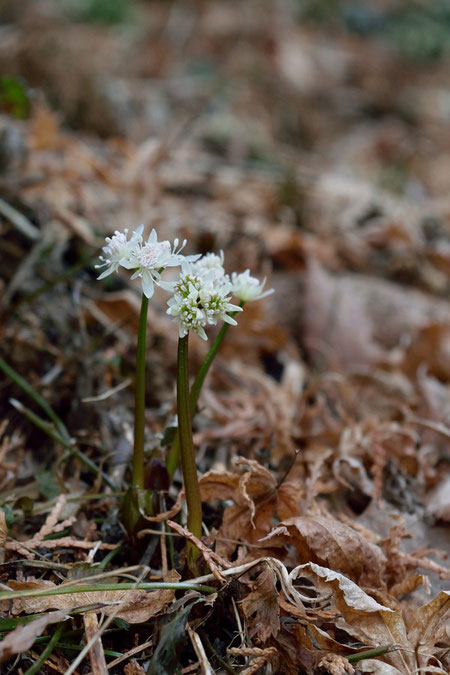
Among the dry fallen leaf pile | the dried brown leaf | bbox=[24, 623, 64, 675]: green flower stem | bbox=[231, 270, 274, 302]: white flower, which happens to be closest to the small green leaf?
the dry fallen leaf pile

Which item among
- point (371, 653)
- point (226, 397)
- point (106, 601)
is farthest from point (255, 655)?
point (226, 397)

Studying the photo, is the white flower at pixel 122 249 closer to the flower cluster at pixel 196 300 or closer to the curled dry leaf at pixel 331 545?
the flower cluster at pixel 196 300

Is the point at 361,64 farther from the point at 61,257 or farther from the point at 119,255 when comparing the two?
the point at 119,255

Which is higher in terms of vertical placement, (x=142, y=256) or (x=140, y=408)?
(x=142, y=256)

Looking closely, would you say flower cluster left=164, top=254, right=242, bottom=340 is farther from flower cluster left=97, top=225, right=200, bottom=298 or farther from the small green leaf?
the small green leaf

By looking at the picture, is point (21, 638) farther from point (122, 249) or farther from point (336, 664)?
point (122, 249)

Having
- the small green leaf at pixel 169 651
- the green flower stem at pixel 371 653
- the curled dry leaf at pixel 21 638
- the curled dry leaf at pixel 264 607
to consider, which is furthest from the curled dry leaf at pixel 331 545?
the curled dry leaf at pixel 21 638
